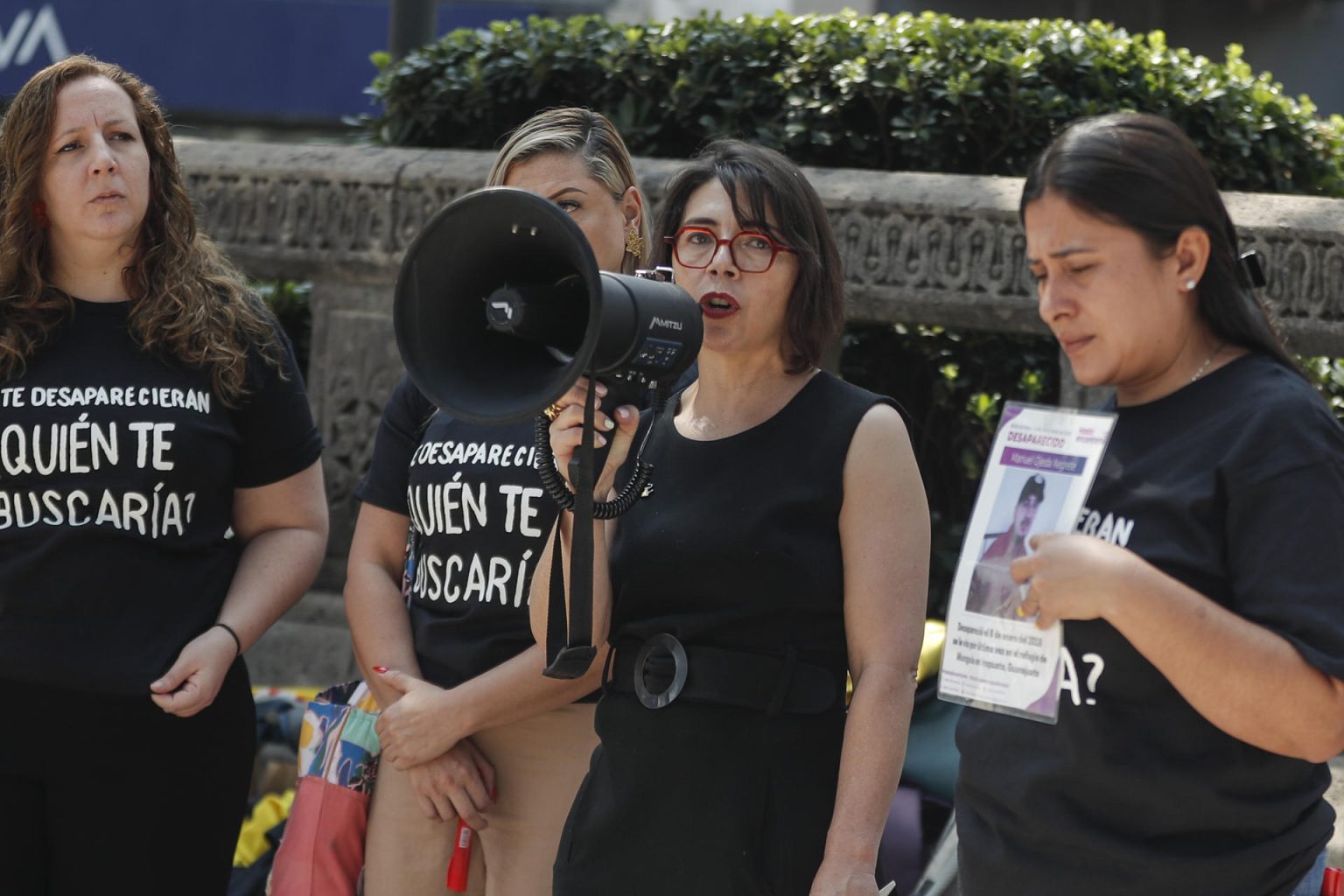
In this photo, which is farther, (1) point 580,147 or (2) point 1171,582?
(1) point 580,147

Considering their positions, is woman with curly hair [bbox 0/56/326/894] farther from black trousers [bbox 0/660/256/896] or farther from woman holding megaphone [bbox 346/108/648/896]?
woman holding megaphone [bbox 346/108/648/896]

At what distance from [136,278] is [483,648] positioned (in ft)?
3.36

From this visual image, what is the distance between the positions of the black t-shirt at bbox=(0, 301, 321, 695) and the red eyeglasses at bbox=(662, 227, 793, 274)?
43.1 inches

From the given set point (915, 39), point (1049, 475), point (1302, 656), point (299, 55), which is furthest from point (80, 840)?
point (299, 55)

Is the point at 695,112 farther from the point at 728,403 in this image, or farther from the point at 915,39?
the point at 728,403

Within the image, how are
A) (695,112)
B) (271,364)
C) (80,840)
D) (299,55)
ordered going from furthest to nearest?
(299,55), (695,112), (271,364), (80,840)

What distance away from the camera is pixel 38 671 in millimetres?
2945

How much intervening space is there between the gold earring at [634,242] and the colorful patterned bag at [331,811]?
37.9 inches

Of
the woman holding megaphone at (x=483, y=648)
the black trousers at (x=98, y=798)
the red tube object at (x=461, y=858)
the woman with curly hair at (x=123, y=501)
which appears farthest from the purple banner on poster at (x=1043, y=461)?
the black trousers at (x=98, y=798)

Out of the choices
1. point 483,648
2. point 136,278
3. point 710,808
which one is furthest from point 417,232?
point 710,808

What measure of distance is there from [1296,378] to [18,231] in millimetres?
2331

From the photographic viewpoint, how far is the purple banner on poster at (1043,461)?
184 cm

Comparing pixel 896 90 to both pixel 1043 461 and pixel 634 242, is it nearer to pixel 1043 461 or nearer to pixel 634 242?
pixel 634 242

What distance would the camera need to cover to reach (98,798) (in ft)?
9.70
